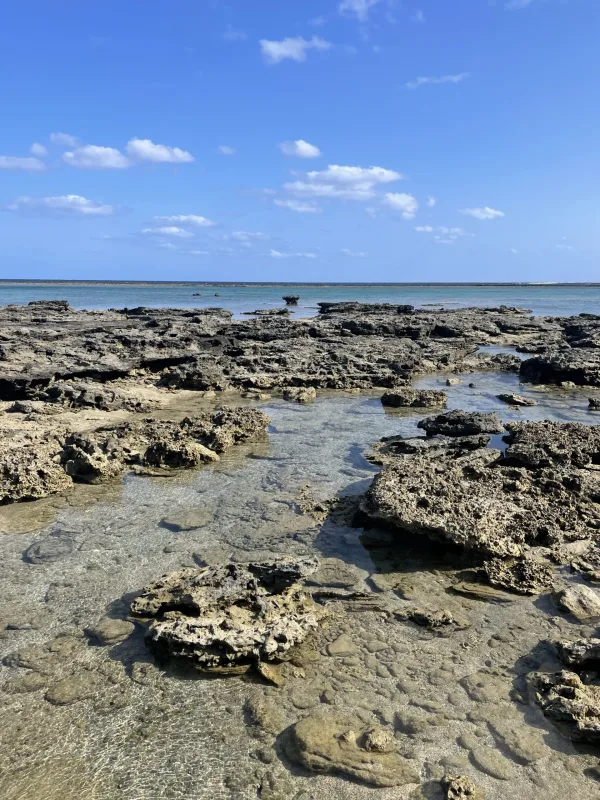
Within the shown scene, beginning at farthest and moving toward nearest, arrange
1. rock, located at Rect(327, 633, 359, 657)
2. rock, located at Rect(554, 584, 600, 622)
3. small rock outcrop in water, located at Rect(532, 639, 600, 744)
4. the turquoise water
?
the turquoise water, rock, located at Rect(554, 584, 600, 622), rock, located at Rect(327, 633, 359, 657), small rock outcrop in water, located at Rect(532, 639, 600, 744)

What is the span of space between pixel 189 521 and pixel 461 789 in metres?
4.38

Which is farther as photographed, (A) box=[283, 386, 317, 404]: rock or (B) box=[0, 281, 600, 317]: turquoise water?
(B) box=[0, 281, 600, 317]: turquoise water

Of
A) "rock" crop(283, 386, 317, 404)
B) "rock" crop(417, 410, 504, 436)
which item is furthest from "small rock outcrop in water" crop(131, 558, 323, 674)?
Result: "rock" crop(283, 386, 317, 404)

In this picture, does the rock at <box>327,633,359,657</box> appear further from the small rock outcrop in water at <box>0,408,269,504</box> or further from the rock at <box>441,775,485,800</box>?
the small rock outcrop in water at <box>0,408,269,504</box>

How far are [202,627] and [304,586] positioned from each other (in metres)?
1.27

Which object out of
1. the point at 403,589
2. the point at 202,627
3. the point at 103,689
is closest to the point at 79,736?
the point at 103,689

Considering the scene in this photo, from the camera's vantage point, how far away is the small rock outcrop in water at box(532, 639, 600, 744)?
3553 millimetres

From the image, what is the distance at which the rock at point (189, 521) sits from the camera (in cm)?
657

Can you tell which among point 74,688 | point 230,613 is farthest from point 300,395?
point 74,688

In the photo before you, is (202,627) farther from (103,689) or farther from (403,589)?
(403,589)

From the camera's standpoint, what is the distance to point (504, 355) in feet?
70.4

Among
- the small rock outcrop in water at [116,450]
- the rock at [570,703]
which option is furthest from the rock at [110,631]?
the small rock outcrop in water at [116,450]

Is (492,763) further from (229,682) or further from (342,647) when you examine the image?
(229,682)

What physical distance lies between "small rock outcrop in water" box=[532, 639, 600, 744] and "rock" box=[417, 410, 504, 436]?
6026 mm
